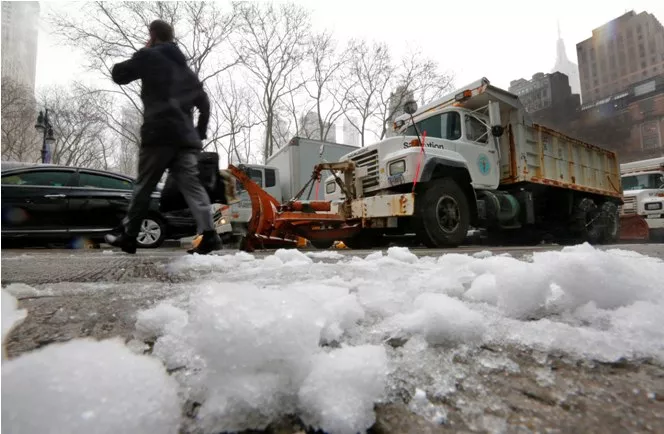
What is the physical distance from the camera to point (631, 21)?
24.4 metres

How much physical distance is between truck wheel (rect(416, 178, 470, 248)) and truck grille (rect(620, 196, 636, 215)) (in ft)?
29.3

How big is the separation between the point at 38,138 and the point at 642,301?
3066cm

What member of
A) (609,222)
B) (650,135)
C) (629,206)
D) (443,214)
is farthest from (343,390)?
(650,135)

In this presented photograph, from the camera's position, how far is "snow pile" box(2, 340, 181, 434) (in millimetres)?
428

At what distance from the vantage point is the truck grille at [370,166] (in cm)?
582

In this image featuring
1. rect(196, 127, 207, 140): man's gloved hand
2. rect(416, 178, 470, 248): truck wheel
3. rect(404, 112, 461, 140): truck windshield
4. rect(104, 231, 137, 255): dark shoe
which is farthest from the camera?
rect(404, 112, 461, 140): truck windshield

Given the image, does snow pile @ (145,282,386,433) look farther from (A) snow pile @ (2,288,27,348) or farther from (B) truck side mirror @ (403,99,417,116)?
(B) truck side mirror @ (403,99,417,116)

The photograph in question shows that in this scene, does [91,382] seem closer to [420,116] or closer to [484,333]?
[484,333]

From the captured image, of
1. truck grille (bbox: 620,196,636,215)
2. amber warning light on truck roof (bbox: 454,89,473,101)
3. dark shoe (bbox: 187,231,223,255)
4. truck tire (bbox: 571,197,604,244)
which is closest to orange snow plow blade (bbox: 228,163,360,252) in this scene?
dark shoe (bbox: 187,231,223,255)

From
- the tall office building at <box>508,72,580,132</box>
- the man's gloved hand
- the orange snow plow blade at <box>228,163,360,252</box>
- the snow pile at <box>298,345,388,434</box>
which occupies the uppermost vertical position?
the tall office building at <box>508,72,580,132</box>

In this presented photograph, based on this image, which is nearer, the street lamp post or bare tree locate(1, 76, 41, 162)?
the street lamp post

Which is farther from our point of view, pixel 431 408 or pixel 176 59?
pixel 176 59

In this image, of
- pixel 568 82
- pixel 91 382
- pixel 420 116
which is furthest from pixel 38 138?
pixel 568 82

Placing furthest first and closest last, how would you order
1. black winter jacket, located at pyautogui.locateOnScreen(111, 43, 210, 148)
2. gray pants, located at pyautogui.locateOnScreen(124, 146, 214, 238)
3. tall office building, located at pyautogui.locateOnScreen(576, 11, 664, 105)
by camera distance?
tall office building, located at pyautogui.locateOnScreen(576, 11, 664, 105)
gray pants, located at pyautogui.locateOnScreen(124, 146, 214, 238)
black winter jacket, located at pyautogui.locateOnScreen(111, 43, 210, 148)
